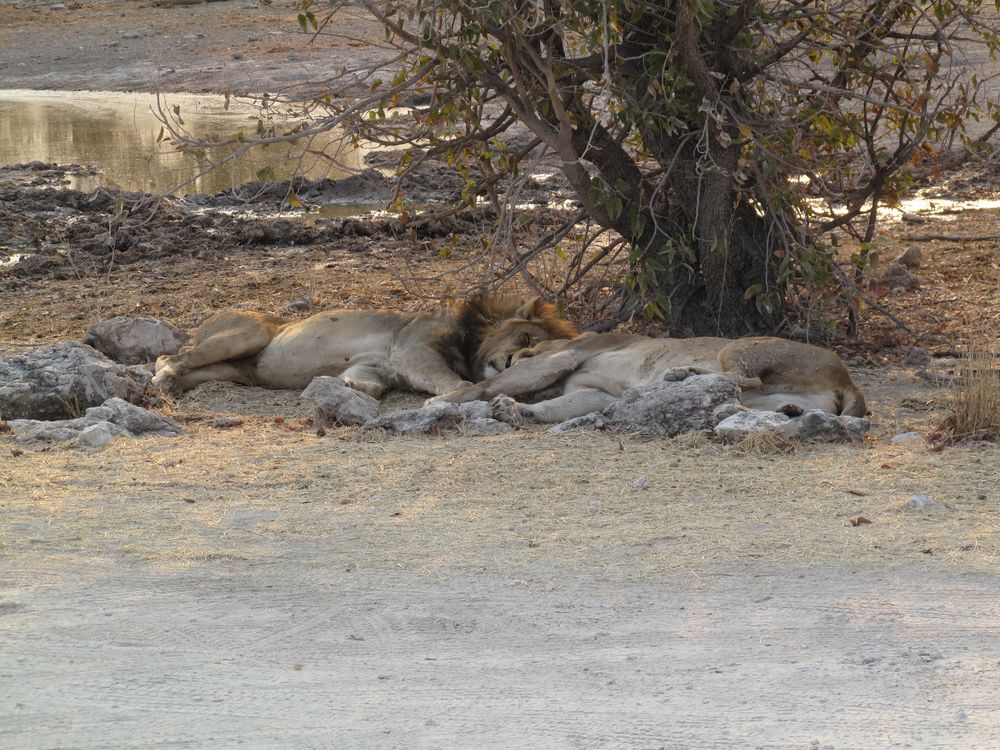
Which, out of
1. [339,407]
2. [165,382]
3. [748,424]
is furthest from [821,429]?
[165,382]

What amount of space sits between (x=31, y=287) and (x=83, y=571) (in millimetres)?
7194

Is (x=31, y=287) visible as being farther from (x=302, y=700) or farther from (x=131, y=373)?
(x=302, y=700)

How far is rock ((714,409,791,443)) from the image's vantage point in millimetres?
6328

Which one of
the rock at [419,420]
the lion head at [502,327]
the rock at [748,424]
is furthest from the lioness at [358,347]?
the rock at [748,424]

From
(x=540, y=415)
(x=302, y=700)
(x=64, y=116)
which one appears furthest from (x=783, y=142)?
(x=64, y=116)

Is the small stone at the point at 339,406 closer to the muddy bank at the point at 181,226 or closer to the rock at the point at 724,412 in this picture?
the rock at the point at 724,412

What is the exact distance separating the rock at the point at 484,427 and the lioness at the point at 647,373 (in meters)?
0.21

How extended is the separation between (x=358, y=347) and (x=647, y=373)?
2.11m

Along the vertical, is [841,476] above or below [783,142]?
below

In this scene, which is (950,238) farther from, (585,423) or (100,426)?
(100,426)

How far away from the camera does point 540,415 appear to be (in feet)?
24.6

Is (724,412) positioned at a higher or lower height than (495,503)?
higher

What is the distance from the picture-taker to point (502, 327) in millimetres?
8961

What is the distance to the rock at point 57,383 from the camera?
7406 mm
